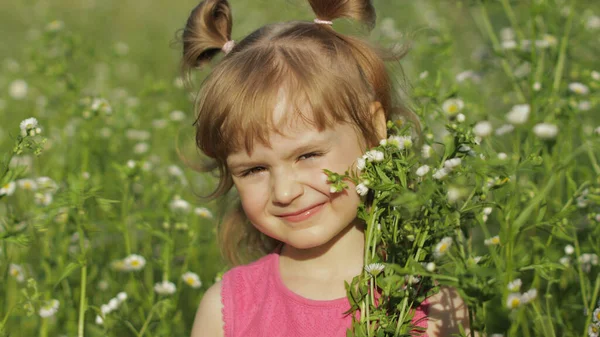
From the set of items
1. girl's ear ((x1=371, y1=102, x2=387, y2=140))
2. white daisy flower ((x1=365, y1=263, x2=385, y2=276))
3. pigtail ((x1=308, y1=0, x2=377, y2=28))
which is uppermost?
pigtail ((x1=308, y1=0, x2=377, y2=28))

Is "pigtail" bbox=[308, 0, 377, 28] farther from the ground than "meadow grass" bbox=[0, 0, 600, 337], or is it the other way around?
"pigtail" bbox=[308, 0, 377, 28]

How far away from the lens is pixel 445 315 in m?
1.90

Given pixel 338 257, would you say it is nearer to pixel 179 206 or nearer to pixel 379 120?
pixel 379 120

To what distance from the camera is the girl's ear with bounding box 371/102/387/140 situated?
1.97 meters

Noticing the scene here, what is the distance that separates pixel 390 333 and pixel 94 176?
1761 millimetres

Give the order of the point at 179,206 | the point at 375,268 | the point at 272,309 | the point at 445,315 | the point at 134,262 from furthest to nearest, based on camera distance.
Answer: the point at 179,206
the point at 134,262
the point at 272,309
the point at 445,315
the point at 375,268

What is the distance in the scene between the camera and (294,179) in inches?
71.5

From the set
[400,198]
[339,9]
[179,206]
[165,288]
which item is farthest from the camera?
[179,206]

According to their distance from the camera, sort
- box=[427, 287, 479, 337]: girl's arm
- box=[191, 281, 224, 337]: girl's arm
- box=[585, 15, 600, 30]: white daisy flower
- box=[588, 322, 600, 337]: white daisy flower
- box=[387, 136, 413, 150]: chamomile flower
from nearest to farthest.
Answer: box=[387, 136, 413, 150]: chamomile flower
box=[588, 322, 600, 337]: white daisy flower
box=[427, 287, 479, 337]: girl's arm
box=[191, 281, 224, 337]: girl's arm
box=[585, 15, 600, 30]: white daisy flower

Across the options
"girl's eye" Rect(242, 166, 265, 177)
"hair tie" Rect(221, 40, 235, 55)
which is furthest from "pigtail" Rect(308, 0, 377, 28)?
"girl's eye" Rect(242, 166, 265, 177)

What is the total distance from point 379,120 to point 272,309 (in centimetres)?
60

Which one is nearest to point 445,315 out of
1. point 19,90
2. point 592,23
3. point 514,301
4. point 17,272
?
point 514,301

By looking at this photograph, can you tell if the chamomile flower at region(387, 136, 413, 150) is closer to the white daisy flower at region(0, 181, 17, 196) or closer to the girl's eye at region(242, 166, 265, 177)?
the girl's eye at region(242, 166, 265, 177)

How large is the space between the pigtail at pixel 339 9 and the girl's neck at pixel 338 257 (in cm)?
61
